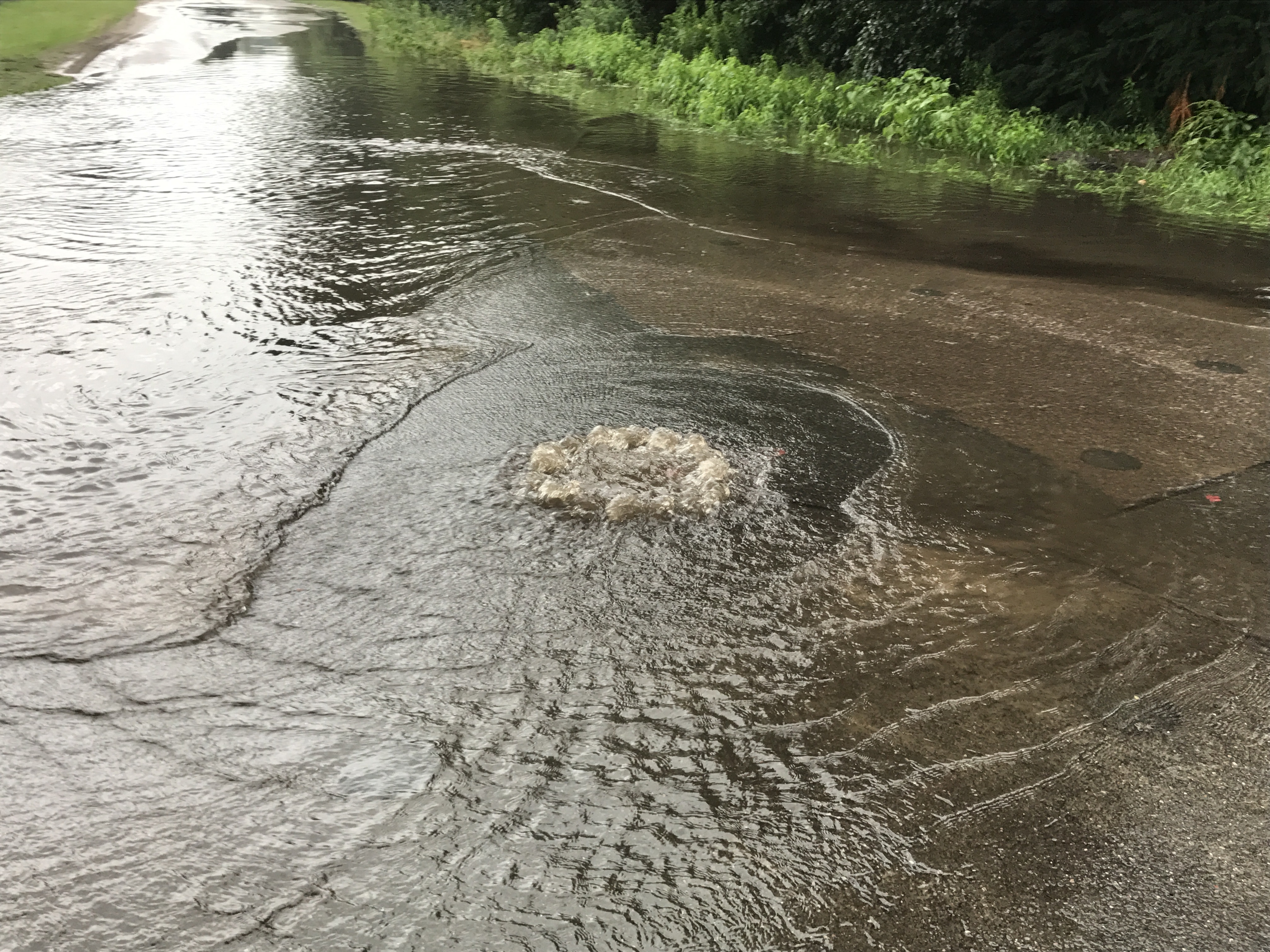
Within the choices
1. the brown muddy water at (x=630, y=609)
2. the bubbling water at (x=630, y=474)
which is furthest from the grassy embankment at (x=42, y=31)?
the bubbling water at (x=630, y=474)

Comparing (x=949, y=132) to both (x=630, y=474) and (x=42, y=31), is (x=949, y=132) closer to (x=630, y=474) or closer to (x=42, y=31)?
(x=630, y=474)

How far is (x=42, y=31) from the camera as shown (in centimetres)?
2231

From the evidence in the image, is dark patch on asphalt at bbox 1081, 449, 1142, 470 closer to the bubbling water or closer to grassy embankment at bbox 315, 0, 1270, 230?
the bubbling water

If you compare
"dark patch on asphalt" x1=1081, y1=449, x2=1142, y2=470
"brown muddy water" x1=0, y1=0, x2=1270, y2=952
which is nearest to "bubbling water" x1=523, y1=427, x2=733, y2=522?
→ "brown muddy water" x1=0, y1=0, x2=1270, y2=952

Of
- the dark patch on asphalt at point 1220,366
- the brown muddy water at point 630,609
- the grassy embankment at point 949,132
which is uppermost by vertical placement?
the grassy embankment at point 949,132

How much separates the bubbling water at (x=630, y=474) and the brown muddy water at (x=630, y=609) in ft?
0.30

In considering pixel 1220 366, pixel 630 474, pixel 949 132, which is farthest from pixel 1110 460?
pixel 949 132

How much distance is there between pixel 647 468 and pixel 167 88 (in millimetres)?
14129

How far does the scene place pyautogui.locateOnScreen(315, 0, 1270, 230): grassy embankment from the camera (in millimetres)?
9477

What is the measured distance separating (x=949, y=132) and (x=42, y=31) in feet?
68.8

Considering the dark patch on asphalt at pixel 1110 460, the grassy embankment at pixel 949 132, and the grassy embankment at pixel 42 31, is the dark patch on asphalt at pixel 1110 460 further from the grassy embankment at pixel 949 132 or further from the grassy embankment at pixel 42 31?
the grassy embankment at pixel 42 31

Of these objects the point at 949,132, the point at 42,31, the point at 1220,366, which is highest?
the point at 42,31

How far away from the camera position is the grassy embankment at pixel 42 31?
51.5 feet

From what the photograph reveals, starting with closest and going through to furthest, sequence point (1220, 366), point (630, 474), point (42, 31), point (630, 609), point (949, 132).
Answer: point (630, 609) < point (630, 474) < point (1220, 366) < point (949, 132) < point (42, 31)
